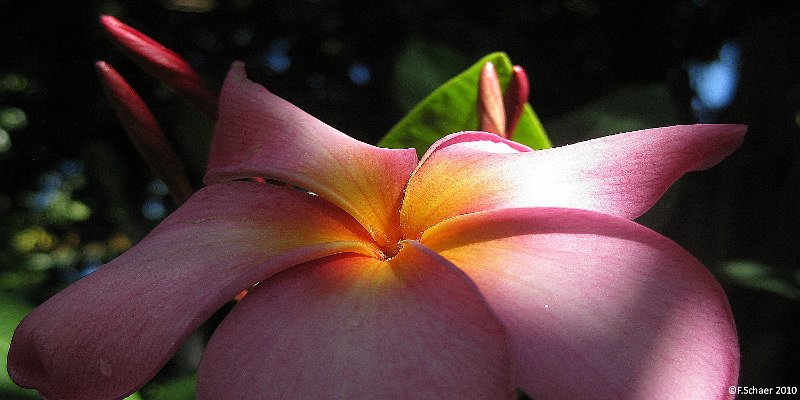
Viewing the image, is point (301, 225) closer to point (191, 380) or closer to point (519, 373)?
point (519, 373)

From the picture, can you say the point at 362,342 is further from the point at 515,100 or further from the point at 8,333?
the point at 8,333

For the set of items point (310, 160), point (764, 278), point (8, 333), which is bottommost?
point (8, 333)

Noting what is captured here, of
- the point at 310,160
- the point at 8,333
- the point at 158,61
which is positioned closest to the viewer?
the point at 310,160

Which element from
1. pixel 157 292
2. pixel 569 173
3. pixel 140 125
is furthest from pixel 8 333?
pixel 569 173

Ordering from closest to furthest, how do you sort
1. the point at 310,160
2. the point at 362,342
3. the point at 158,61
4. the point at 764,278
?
1. the point at 362,342
2. the point at 310,160
3. the point at 158,61
4. the point at 764,278

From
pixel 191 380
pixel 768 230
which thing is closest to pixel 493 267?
pixel 191 380

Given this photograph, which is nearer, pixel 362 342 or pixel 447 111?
pixel 362 342
